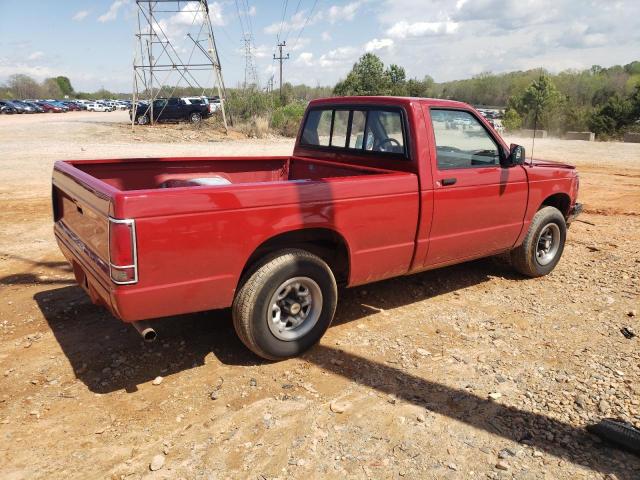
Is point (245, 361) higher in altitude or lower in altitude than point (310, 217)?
lower

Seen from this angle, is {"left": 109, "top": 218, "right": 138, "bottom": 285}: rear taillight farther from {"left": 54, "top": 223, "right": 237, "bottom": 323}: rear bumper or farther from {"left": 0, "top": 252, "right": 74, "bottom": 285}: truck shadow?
{"left": 0, "top": 252, "right": 74, "bottom": 285}: truck shadow

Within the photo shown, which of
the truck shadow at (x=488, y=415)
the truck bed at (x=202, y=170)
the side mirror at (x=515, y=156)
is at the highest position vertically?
the side mirror at (x=515, y=156)

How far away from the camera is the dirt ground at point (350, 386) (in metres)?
2.79

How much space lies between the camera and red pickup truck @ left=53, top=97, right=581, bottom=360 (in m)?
3.09

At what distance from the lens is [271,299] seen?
11.9 ft

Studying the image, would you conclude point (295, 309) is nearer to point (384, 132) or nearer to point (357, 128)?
point (384, 132)

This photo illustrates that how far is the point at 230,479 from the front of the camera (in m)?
2.63

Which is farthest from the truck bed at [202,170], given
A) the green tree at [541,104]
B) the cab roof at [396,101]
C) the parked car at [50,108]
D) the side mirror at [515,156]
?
the parked car at [50,108]

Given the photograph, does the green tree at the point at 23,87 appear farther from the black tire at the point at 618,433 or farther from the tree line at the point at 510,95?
the black tire at the point at 618,433

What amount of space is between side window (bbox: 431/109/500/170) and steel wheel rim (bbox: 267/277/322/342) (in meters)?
1.62

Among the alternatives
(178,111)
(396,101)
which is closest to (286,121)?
(178,111)

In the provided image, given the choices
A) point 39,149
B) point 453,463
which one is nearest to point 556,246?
point 453,463

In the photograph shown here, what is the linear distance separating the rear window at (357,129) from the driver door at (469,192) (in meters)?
0.32

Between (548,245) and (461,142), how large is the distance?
6.42 feet
